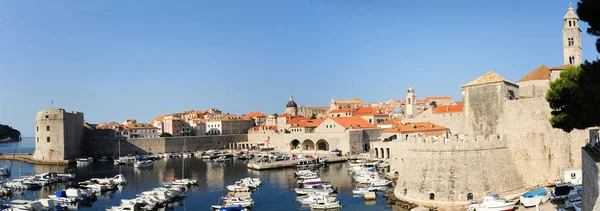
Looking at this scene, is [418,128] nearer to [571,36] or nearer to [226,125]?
[571,36]

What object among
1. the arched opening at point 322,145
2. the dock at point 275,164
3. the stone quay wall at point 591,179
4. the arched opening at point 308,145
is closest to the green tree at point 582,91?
the stone quay wall at point 591,179

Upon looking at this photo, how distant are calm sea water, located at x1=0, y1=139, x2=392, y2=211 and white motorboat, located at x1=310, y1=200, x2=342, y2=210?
49 cm

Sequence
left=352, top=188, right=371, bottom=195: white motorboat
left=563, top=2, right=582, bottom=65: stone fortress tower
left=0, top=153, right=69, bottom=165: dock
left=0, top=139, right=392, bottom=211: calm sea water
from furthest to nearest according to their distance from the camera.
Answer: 1. left=0, top=153, right=69, bottom=165: dock
2. left=563, top=2, right=582, bottom=65: stone fortress tower
3. left=352, top=188, right=371, bottom=195: white motorboat
4. left=0, top=139, right=392, bottom=211: calm sea water

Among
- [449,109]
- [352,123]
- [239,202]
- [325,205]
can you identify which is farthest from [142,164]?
[449,109]

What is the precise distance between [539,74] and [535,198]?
513 inches

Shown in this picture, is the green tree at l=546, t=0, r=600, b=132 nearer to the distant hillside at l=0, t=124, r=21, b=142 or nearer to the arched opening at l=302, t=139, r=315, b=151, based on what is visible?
the arched opening at l=302, t=139, r=315, b=151

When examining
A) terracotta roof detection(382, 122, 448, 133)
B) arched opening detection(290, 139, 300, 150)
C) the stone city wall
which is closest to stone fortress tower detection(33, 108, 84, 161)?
arched opening detection(290, 139, 300, 150)

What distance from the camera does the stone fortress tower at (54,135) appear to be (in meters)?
58.1

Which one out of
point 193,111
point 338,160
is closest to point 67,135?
point 338,160

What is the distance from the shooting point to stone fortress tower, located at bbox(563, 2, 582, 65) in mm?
31938

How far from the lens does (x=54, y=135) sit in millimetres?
A: 58062

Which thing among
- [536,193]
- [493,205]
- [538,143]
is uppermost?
[538,143]

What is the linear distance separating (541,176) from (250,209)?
47.9 feet

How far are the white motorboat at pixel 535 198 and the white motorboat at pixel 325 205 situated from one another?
30.6 ft
